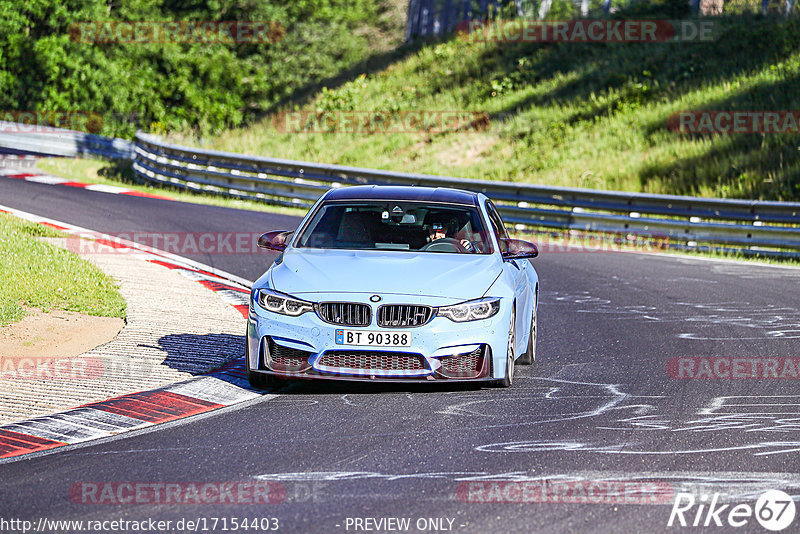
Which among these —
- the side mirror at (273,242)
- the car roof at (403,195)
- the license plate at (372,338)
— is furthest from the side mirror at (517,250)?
the side mirror at (273,242)

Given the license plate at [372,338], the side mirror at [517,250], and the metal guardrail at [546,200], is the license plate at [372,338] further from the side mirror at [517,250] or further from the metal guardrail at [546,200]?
the metal guardrail at [546,200]

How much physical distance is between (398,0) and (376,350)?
3269 inches

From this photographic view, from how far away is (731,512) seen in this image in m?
5.19

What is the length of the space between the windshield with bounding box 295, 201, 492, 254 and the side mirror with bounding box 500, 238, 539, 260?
15 centimetres

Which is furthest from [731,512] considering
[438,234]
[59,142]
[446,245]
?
→ [59,142]

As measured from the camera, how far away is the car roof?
931 centimetres

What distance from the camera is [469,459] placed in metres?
6.18

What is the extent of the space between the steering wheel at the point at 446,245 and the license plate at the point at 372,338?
1.40 m

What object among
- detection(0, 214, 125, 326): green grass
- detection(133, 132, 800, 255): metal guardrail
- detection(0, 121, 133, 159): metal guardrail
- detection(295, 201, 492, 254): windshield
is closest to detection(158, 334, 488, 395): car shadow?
detection(295, 201, 492, 254): windshield

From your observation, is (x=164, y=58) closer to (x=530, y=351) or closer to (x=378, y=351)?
(x=530, y=351)

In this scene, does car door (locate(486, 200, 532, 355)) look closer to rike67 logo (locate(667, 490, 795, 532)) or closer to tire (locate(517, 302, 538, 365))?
tire (locate(517, 302, 538, 365))

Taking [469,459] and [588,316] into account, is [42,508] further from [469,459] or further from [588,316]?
[588,316]

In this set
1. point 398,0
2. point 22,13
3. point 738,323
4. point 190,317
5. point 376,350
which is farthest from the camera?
point 398,0

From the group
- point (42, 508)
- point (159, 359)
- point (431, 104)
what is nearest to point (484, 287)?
point (159, 359)
